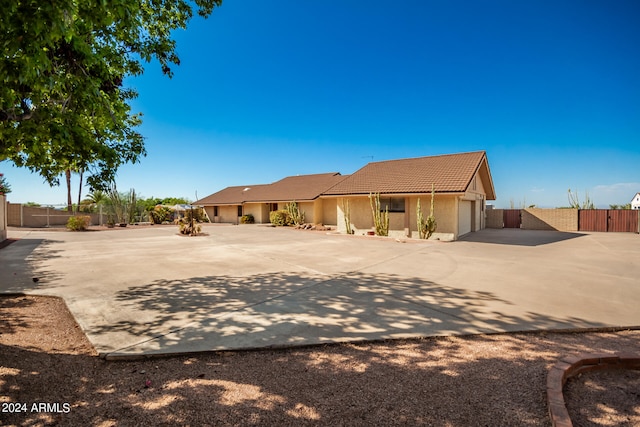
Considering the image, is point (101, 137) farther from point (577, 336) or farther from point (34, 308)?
point (577, 336)

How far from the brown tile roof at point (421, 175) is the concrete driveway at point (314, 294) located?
7370mm

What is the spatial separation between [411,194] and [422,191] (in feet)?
2.35

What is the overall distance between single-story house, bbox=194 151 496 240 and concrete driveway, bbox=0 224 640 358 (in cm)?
677

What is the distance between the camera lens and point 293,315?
5141 millimetres

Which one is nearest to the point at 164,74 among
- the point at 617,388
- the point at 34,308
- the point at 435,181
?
the point at 34,308

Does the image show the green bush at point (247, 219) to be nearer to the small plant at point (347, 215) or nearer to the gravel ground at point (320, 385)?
the small plant at point (347, 215)

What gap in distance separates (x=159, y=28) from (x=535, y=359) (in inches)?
418

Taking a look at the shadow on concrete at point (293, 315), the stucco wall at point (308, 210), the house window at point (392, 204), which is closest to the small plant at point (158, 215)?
the stucco wall at point (308, 210)

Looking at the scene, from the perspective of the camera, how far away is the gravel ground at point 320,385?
2660 millimetres

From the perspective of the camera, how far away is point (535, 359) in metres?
3.69

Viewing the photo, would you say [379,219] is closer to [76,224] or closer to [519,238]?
[519,238]

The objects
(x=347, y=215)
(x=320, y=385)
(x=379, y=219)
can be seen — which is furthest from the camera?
(x=347, y=215)

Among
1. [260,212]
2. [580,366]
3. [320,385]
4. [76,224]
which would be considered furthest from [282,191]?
[580,366]

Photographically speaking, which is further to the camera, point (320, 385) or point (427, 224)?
point (427, 224)
